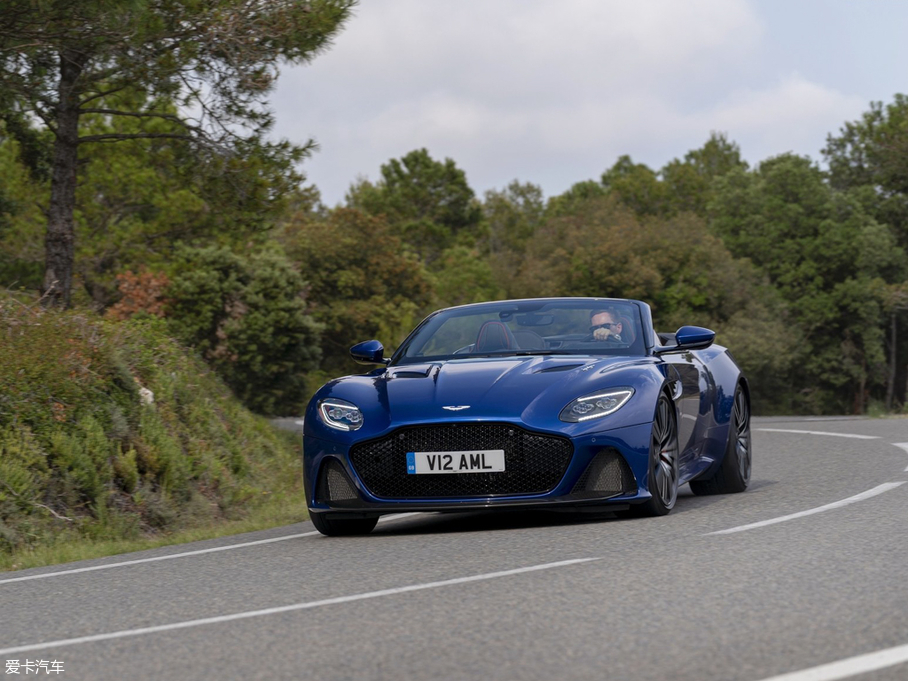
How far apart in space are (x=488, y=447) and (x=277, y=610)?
8.45 feet

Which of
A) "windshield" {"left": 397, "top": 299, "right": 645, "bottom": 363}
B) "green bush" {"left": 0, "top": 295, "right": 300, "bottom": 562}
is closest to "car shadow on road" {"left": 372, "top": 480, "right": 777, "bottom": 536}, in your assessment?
"windshield" {"left": 397, "top": 299, "right": 645, "bottom": 363}

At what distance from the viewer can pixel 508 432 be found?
8.34 metres

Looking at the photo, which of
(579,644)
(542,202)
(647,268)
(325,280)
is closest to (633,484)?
(579,644)

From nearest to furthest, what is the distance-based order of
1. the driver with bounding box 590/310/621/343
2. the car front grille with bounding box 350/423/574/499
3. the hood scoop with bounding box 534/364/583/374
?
the car front grille with bounding box 350/423/574/499 → the hood scoop with bounding box 534/364/583/374 → the driver with bounding box 590/310/621/343

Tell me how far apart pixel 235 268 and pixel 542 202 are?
73857 millimetres

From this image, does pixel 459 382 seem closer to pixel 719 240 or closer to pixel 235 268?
pixel 235 268

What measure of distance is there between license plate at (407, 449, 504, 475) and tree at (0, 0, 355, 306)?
10.2 metres

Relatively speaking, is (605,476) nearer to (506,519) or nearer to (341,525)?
(506,519)

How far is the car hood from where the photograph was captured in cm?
837

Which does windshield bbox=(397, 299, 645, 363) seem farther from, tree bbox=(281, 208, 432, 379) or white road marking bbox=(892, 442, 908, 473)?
tree bbox=(281, 208, 432, 379)

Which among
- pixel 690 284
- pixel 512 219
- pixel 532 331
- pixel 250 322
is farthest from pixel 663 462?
pixel 512 219

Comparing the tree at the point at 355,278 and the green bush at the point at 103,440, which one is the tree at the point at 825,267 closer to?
the tree at the point at 355,278

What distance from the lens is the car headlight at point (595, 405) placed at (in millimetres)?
8375

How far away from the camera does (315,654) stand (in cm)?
500
